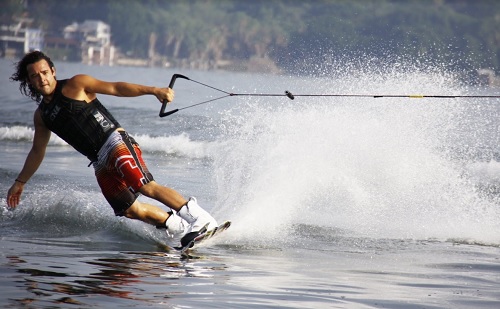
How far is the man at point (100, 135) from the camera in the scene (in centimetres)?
758

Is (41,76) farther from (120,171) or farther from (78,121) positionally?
(120,171)

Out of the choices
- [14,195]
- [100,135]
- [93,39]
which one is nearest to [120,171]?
[100,135]

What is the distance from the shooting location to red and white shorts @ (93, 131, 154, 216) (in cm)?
766

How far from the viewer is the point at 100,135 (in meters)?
7.72

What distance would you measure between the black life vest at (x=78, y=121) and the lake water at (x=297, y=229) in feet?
2.86

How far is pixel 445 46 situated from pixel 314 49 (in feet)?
43.8

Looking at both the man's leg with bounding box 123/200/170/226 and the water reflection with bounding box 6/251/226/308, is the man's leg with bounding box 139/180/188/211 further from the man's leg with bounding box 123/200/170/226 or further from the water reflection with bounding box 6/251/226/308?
the water reflection with bounding box 6/251/226/308

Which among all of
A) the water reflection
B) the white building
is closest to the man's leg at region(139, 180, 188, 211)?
the water reflection

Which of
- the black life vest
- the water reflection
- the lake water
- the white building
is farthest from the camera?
the white building

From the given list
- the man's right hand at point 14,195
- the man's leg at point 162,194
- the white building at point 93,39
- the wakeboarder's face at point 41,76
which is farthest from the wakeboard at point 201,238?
the white building at point 93,39

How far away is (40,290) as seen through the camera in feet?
20.0

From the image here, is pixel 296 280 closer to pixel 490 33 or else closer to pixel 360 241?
pixel 360 241

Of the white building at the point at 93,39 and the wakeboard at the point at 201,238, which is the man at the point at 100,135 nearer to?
the wakeboard at the point at 201,238

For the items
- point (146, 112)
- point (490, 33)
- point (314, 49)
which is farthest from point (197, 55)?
point (146, 112)
